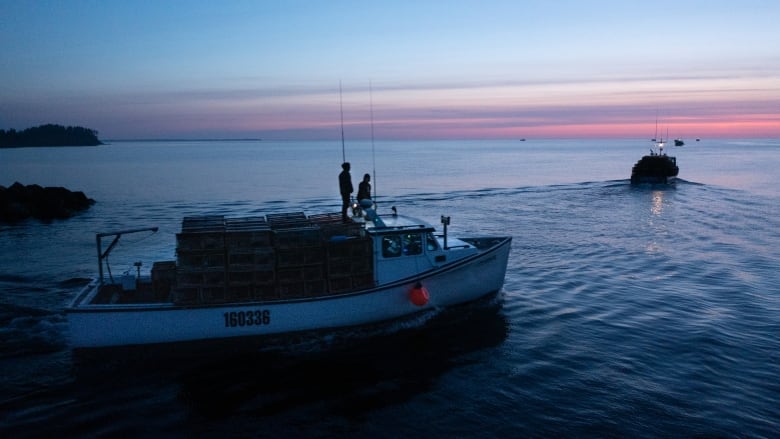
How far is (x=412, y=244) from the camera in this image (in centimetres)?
1359

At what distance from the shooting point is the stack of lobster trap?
1187 centimetres

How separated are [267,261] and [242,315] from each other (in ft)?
4.40

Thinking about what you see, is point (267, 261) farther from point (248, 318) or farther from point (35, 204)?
point (35, 204)

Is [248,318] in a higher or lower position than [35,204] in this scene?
lower

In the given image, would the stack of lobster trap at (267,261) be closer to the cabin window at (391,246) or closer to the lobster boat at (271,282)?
the lobster boat at (271,282)

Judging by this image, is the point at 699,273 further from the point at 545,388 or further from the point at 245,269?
the point at 245,269

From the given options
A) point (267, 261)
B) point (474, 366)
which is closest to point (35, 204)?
point (267, 261)

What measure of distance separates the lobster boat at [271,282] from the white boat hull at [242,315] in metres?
0.02

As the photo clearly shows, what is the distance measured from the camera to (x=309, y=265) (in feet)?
40.8

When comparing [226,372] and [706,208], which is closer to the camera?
[226,372]

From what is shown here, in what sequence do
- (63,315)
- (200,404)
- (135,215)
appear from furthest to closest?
(135,215), (63,315), (200,404)

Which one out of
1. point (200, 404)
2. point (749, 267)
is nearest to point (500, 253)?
point (200, 404)

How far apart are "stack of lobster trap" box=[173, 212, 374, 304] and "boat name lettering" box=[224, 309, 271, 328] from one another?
12.1 inches

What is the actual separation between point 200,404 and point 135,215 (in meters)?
32.6
